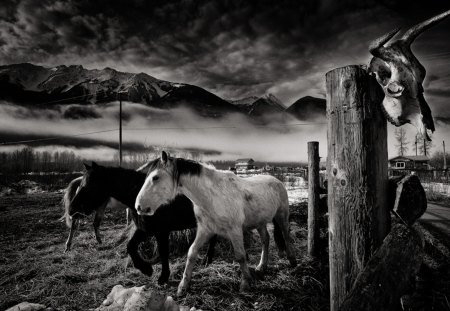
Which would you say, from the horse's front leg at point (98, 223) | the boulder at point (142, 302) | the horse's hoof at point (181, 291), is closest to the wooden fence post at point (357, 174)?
the boulder at point (142, 302)

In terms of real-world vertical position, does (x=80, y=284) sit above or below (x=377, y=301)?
below

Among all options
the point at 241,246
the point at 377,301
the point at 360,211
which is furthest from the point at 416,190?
the point at 241,246

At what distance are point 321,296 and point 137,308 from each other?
253cm

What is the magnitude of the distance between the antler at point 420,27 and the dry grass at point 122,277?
10.0 ft

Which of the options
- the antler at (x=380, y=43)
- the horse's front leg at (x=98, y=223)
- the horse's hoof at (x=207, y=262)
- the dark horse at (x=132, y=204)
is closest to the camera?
the antler at (x=380, y=43)

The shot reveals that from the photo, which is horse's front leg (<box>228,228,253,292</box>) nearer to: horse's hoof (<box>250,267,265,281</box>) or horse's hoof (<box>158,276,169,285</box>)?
horse's hoof (<box>250,267,265,281</box>)

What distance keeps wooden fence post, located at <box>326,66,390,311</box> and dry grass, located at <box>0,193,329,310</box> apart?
1.92 meters

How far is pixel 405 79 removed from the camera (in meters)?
1.33

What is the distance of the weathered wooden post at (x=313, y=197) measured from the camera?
520 cm

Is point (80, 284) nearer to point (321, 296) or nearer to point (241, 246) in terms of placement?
point (241, 246)

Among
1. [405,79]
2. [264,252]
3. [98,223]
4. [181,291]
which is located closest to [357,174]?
[405,79]

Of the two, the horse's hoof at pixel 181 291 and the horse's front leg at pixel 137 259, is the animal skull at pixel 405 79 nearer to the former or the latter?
the horse's hoof at pixel 181 291

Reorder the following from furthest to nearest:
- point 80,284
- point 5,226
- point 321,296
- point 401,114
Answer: point 5,226 → point 80,284 → point 321,296 → point 401,114

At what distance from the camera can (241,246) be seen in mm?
3881
